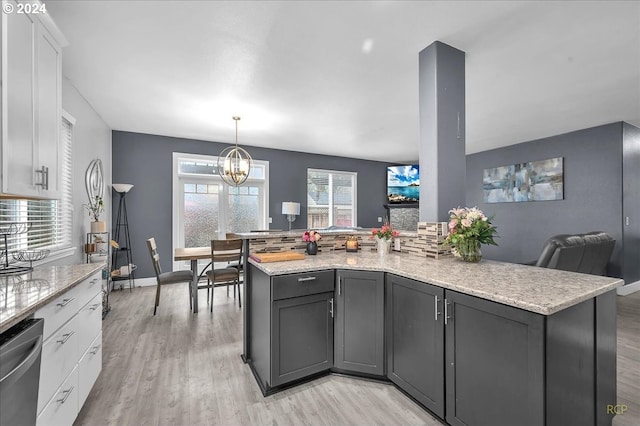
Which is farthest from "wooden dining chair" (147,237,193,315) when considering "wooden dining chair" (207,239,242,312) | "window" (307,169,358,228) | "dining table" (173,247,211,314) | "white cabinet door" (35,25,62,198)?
"window" (307,169,358,228)

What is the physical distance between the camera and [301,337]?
197cm

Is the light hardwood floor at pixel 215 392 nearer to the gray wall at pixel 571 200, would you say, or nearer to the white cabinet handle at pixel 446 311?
the white cabinet handle at pixel 446 311

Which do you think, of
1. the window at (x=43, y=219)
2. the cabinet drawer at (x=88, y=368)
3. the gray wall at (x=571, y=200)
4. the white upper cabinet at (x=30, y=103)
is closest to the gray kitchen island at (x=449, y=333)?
the cabinet drawer at (x=88, y=368)

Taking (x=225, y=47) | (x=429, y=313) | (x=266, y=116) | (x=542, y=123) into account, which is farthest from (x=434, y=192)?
(x=542, y=123)

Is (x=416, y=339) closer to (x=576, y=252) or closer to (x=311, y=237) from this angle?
(x=311, y=237)

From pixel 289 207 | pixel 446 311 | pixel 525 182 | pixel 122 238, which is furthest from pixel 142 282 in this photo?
pixel 525 182

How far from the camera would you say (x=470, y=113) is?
3.90m

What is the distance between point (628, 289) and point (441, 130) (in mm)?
4701

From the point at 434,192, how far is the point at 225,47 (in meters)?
2.14

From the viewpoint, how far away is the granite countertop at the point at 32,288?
3.55ft

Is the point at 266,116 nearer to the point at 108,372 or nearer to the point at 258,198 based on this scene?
the point at 258,198

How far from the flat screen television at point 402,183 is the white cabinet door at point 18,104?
6.71 meters

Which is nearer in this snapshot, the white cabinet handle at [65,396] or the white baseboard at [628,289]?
the white cabinet handle at [65,396]

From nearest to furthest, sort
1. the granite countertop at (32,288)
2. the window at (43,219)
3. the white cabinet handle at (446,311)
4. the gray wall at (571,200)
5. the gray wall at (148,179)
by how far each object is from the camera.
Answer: the granite countertop at (32,288), the white cabinet handle at (446,311), the window at (43,219), the gray wall at (571,200), the gray wall at (148,179)
